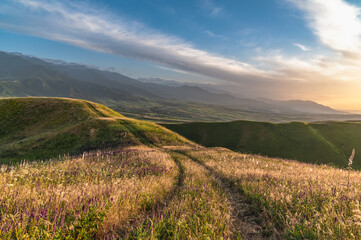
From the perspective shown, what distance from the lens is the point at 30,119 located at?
42.3m

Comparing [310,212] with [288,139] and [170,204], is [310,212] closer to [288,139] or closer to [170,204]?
[170,204]

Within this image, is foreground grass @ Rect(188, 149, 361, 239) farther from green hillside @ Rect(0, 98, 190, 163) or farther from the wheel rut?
green hillside @ Rect(0, 98, 190, 163)

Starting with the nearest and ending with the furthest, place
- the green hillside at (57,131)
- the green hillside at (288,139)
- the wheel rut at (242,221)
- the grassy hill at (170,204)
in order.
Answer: the grassy hill at (170,204) → the wheel rut at (242,221) → the green hillside at (57,131) → the green hillside at (288,139)

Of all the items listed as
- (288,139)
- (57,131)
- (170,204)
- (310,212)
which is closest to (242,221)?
(310,212)

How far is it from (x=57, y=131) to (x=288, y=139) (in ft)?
222

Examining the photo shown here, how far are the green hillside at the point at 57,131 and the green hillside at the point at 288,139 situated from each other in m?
27.4

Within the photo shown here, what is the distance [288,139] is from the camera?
58812mm

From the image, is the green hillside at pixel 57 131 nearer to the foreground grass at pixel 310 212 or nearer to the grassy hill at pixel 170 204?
the grassy hill at pixel 170 204

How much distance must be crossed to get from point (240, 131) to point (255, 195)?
64.3 m

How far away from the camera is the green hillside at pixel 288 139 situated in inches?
2000

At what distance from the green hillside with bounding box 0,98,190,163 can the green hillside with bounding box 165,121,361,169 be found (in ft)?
89.9

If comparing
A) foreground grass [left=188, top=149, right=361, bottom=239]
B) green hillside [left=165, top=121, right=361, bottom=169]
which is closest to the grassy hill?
foreground grass [left=188, top=149, right=361, bottom=239]

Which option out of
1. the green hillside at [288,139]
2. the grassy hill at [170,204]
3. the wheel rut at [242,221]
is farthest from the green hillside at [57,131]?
the green hillside at [288,139]

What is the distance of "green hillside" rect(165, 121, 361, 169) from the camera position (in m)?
50.8
